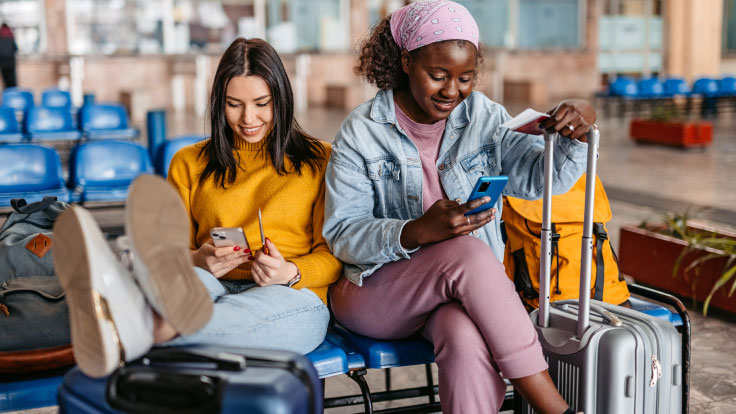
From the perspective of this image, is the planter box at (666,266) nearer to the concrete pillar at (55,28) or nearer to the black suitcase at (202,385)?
the black suitcase at (202,385)

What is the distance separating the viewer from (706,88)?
16.7m

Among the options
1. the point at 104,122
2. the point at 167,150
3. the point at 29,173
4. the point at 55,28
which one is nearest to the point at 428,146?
the point at 167,150

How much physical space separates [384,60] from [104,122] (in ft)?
23.7

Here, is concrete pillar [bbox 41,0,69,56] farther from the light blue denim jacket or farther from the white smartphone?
the white smartphone

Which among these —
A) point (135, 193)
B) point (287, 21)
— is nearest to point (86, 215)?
point (135, 193)

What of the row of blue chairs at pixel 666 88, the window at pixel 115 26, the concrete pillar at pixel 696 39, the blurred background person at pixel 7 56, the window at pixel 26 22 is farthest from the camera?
the concrete pillar at pixel 696 39

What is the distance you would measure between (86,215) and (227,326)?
46cm

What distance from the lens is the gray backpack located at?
2.02 metres

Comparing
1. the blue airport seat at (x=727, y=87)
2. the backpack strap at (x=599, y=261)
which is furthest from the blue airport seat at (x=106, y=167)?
the blue airport seat at (x=727, y=87)

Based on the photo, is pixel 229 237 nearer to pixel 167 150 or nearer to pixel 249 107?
pixel 249 107

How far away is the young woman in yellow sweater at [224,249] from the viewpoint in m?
1.56

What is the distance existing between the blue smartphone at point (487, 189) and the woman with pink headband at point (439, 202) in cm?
2

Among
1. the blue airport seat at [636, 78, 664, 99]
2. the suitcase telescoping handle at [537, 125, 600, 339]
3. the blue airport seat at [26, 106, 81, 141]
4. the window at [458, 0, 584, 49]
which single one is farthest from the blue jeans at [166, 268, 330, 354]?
the window at [458, 0, 584, 49]

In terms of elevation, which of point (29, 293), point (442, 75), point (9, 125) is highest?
point (442, 75)
